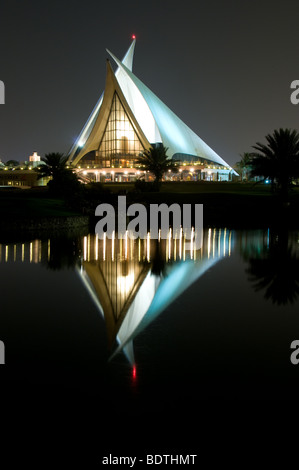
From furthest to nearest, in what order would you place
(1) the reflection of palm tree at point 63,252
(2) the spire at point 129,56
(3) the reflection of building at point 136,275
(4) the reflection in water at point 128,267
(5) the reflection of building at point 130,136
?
(2) the spire at point 129,56 → (5) the reflection of building at point 130,136 → (1) the reflection of palm tree at point 63,252 → (4) the reflection in water at point 128,267 → (3) the reflection of building at point 136,275

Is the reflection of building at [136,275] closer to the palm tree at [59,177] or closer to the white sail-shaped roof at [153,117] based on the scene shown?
the palm tree at [59,177]

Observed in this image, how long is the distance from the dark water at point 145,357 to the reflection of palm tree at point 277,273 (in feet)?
0.19

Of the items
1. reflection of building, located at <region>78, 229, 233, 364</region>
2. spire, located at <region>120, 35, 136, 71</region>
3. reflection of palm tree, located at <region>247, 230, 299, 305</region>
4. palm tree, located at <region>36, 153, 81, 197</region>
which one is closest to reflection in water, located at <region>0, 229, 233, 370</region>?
reflection of building, located at <region>78, 229, 233, 364</region>

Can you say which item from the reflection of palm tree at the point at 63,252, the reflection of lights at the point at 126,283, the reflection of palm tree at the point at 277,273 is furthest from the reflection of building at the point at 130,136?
the reflection of lights at the point at 126,283

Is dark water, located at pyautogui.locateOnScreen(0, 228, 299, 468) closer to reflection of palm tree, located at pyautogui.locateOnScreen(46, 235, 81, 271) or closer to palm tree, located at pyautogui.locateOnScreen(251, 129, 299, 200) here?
reflection of palm tree, located at pyautogui.locateOnScreen(46, 235, 81, 271)

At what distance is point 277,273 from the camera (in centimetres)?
1181

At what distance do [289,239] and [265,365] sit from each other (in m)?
14.5

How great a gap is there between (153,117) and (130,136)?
497 centimetres

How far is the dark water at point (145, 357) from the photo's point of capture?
4.37m

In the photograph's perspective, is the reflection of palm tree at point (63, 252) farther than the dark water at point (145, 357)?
Yes

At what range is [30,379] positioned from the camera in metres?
5.36

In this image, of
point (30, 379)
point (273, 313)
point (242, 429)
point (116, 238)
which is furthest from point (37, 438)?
point (116, 238)

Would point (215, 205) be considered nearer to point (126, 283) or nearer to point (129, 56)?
point (126, 283)

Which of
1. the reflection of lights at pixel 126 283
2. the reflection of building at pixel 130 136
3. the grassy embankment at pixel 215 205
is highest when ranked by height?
the reflection of building at pixel 130 136
